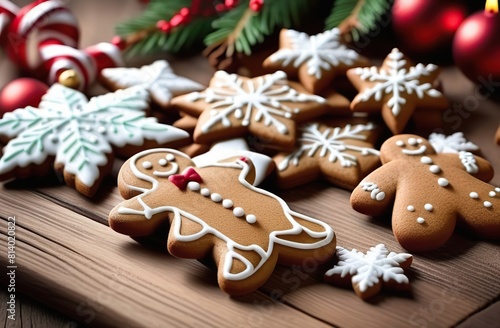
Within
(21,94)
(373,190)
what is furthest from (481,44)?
(21,94)

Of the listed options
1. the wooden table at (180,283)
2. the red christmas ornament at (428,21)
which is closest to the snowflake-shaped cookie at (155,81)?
the wooden table at (180,283)

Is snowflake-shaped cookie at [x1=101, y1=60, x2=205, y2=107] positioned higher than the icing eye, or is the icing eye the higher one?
snowflake-shaped cookie at [x1=101, y1=60, x2=205, y2=107]

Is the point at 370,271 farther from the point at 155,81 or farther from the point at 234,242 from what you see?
the point at 155,81

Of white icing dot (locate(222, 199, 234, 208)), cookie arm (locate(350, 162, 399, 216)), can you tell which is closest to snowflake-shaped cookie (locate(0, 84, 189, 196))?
white icing dot (locate(222, 199, 234, 208))

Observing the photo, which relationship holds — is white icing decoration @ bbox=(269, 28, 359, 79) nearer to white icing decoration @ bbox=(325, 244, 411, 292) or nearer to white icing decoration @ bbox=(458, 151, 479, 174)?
Result: white icing decoration @ bbox=(458, 151, 479, 174)

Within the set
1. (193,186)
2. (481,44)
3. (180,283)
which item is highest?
(481,44)
